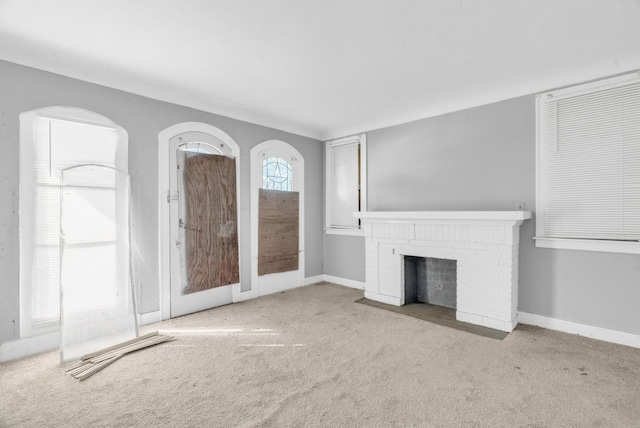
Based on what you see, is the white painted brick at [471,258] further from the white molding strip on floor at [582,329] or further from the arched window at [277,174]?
the arched window at [277,174]

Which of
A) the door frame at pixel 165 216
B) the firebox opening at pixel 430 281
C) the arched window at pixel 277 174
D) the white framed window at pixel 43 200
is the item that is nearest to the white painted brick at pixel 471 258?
the firebox opening at pixel 430 281

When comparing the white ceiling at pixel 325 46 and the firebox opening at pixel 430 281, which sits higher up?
the white ceiling at pixel 325 46

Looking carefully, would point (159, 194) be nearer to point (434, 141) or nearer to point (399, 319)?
point (399, 319)

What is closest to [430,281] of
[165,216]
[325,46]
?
[325,46]

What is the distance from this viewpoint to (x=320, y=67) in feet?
9.71

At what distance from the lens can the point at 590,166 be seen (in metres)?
3.02

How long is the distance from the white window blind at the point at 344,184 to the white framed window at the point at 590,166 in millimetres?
2437

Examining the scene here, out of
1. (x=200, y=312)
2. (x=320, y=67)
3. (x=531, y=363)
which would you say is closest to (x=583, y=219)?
(x=531, y=363)

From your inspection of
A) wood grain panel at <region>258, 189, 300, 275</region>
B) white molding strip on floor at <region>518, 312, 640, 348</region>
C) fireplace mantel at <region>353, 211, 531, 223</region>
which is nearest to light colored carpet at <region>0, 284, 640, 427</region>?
white molding strip on floor at <region>518, 312, 640, 348</region>

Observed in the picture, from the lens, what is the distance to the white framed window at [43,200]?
106 inches

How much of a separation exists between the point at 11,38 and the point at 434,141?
4284 mm

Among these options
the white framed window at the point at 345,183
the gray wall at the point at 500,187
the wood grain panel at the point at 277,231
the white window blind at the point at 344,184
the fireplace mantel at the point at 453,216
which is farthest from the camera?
the white window blind at the point at 344,184

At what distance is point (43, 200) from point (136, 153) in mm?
920

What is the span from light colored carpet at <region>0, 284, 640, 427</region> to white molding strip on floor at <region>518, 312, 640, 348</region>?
103 millimetres
